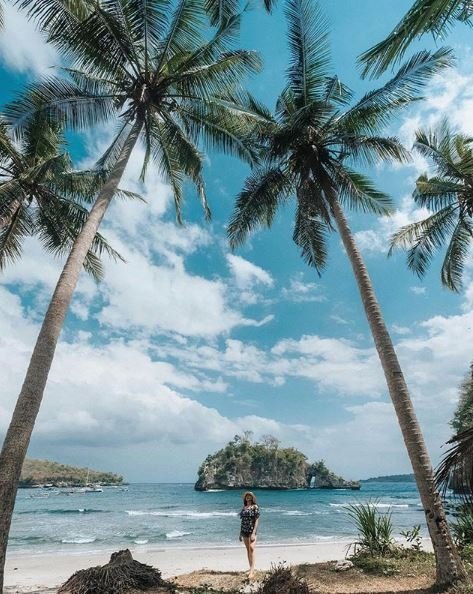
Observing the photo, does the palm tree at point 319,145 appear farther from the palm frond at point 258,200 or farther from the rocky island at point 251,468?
the rocky island at point 251,468

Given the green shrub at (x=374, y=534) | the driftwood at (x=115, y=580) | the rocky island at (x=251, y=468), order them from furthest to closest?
the rocky island at (x=251, y=468), the green shrub at (x=374, y=534), the driftwood at (x=115, y=580)

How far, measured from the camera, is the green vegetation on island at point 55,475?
5172 inches

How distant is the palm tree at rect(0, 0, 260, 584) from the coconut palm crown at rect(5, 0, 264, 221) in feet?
0.06

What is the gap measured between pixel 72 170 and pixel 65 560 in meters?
13.0

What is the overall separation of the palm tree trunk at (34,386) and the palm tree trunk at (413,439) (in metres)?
5.37

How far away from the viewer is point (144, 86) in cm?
905

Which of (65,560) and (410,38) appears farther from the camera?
(65,560)

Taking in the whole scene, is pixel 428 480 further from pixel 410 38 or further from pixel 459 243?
pixel 459 243

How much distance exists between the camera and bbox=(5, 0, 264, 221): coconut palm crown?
27.6ft

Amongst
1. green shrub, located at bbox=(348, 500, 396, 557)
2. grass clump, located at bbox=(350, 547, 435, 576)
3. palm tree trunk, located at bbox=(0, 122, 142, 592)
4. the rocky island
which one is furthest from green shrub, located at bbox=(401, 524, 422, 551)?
the rocky island

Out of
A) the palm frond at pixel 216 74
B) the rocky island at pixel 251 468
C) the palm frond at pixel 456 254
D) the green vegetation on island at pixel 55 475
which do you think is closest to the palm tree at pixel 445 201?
the palm frond at pixel 456 254

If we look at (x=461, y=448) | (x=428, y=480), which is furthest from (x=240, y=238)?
(x=461, y=448)

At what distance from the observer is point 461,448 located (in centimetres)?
477

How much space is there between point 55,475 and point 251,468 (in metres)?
79.8
